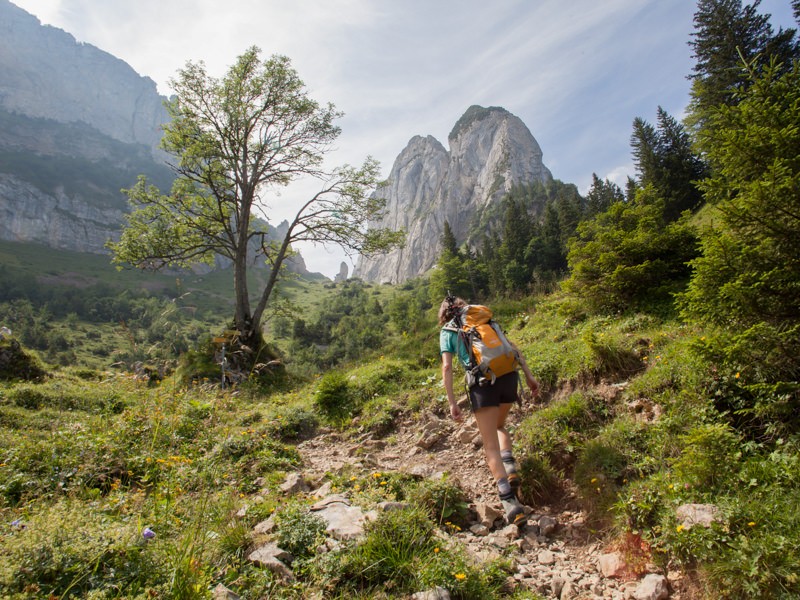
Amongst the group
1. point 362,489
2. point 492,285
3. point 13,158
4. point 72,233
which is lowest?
point 362,489

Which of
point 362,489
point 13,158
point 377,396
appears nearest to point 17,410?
point 377,396

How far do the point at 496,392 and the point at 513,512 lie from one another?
3.80 feet

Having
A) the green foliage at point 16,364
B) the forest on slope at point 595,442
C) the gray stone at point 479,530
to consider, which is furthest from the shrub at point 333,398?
the green foliage at point 16,364

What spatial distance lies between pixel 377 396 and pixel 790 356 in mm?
6238

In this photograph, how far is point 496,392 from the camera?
413 centimetres

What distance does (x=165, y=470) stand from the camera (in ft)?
14.5

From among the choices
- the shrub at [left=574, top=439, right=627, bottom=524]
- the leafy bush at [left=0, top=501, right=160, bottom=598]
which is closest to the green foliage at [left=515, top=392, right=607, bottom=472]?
the shrub at [left=574, top=439, right=627, bottom=524]

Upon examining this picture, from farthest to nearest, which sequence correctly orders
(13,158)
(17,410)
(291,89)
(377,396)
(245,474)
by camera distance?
(13,158) → (291,89) → (377,396) → (17,410) → (245,474)

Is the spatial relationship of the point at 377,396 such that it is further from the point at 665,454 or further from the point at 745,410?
the point at 745,410

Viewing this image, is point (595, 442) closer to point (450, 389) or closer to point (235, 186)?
point (450, 389)

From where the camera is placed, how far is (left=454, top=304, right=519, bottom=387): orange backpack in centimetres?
411

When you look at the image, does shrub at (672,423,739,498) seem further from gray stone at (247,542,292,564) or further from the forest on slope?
gray stone at (247,542,292,564)

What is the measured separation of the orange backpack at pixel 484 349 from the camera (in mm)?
4109

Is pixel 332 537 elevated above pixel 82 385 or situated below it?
below
